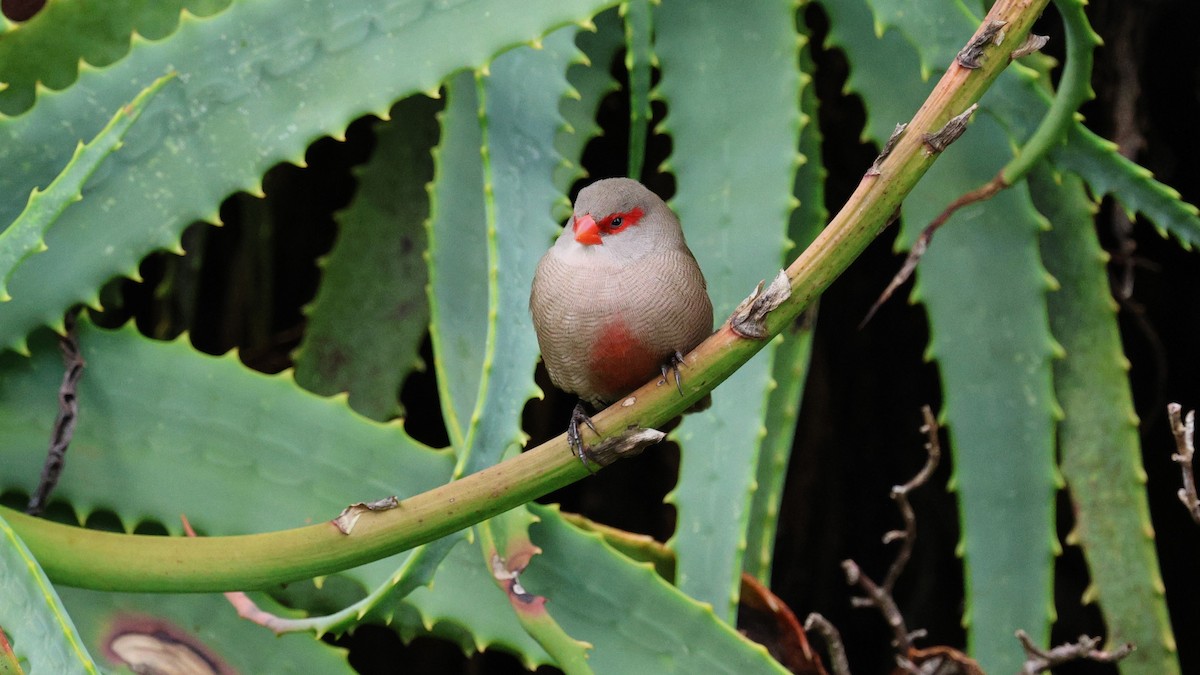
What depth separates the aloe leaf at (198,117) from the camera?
1399 millimetres

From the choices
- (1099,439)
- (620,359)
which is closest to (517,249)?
(620,359)

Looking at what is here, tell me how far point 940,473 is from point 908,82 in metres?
0.79

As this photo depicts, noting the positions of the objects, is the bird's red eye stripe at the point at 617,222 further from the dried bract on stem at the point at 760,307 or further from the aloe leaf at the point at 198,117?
the dried bract on stem at the point at 760,307

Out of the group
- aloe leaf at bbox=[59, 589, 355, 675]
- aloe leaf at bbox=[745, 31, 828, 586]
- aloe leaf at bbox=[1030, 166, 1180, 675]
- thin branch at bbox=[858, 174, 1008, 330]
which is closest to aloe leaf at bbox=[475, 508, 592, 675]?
aloe leaf at bbox=[59, 589, 355, 675]

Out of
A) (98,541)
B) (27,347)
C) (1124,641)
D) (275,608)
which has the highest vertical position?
(27,347)

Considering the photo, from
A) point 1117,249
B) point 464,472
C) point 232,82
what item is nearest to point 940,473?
point 1117,249

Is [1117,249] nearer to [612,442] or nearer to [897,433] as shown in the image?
[897,433]

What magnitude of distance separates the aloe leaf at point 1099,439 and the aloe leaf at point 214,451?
A: 82cm

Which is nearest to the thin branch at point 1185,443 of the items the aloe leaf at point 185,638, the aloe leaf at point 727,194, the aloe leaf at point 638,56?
the aloe leaf at point 727,194

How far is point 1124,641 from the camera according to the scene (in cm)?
156

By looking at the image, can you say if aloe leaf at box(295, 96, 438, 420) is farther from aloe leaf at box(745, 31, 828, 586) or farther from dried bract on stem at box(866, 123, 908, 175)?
dried bract on stem at box(866, 123, 908, 175)

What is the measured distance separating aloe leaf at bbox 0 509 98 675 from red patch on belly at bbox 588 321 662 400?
536 mm

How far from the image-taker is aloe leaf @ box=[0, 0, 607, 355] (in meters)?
1.40

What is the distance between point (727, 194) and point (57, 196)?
720 millimetres
